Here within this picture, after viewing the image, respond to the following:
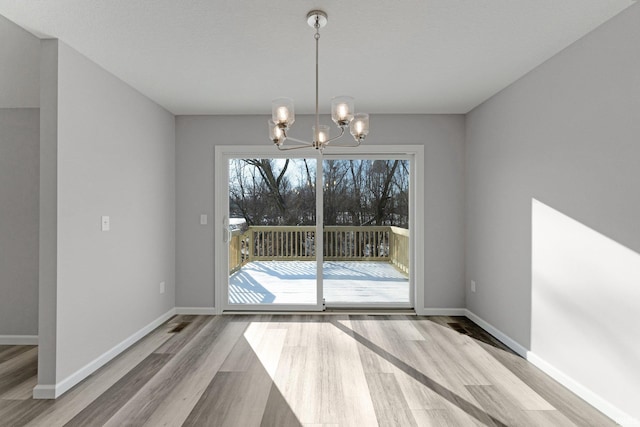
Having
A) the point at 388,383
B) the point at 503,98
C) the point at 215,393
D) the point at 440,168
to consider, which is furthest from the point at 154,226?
the point at 503,98

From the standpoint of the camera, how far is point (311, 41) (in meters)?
2.40

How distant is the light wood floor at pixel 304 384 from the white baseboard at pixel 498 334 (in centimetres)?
7

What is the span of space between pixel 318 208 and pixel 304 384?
7.29 ft

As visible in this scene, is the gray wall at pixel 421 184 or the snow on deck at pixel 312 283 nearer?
the gray wall at pixel 421 184

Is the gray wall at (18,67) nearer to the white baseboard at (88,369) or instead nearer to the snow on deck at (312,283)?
the white baseboard at (88,369)

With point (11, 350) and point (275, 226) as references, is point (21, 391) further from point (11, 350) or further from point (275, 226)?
point (275, 226)

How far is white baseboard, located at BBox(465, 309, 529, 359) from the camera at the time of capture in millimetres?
2993

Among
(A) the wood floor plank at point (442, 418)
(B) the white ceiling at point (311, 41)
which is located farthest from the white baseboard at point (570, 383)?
(B) the white ceiling at point (311, 41)

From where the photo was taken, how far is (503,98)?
10.9 feet

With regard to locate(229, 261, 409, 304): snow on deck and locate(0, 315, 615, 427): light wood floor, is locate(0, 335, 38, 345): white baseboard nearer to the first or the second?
locate(0, 315, 615, 427): light wood floor

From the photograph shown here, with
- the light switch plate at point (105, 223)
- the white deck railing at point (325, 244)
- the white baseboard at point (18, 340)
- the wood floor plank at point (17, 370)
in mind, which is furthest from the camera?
the white deck railing at point (325, 244)

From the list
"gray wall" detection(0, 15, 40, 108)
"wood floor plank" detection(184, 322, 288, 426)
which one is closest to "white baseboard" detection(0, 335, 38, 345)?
"wood floor plank" detection(184, 322, 288, 426)

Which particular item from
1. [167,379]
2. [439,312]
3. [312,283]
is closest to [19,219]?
[167,379]

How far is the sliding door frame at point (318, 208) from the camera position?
164 inches
